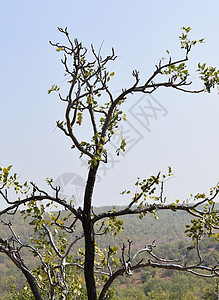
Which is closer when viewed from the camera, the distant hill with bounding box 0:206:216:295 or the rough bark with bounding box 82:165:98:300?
the rough bark with bounding box 82:165:98:300

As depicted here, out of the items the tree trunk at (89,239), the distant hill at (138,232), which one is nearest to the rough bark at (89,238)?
the tree trunk at (89,239)

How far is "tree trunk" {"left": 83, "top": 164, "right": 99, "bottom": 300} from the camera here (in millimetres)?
2916

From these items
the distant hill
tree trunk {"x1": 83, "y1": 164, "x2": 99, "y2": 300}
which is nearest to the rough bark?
tree trunk {"x1": 83, "y1": 164, "x2": 99, "y2": 300}

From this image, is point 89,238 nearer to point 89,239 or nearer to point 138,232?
point 89,239

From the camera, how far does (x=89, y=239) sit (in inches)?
116

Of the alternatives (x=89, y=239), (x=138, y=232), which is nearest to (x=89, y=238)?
(x=89, y=239)

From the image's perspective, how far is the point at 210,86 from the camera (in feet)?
9.36

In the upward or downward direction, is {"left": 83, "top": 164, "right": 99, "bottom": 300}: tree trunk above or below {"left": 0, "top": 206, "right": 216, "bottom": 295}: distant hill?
above

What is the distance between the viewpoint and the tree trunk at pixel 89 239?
2916mm

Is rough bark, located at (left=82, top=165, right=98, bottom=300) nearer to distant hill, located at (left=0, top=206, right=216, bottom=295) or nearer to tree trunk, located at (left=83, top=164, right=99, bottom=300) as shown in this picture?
tree trunk, located at (left=83, top=164, right=99, bottom=300)

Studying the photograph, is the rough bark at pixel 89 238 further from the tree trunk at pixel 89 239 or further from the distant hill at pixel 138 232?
the distant hill at pixel 138 232

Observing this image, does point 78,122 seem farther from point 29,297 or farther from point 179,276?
point 179,276

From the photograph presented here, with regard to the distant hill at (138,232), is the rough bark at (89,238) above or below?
above

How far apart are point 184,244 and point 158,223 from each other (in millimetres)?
18380
